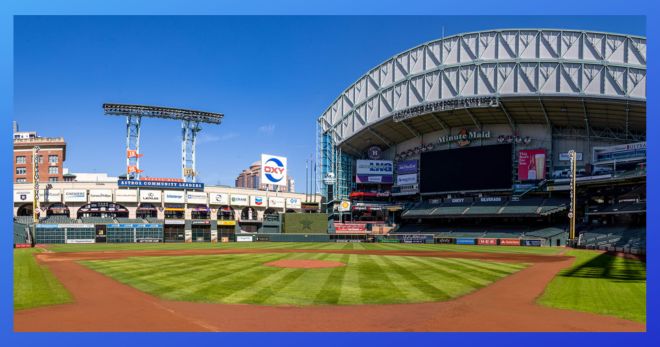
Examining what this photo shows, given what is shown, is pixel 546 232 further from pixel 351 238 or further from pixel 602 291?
pixel 602 291

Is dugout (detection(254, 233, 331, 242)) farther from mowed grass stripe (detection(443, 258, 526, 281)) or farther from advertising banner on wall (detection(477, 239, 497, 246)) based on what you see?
mowed grass stripe (detection(443, 258, 526, 281))

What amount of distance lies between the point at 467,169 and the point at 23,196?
216 ft

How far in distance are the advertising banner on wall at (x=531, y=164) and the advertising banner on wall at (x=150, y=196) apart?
54.7 meters

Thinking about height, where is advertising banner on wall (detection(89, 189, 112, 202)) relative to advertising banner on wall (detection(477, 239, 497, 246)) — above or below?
above

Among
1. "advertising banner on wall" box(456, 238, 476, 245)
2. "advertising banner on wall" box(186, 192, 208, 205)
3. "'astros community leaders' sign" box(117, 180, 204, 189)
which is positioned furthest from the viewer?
"advertising banner on wall" box(186, 192, 208, 205)

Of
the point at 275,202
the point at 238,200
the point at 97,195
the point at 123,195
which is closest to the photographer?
the point at 97,195

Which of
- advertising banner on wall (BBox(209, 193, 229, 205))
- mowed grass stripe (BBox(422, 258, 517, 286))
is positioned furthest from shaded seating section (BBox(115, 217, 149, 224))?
mowed grass stripe (BBox(422, 258, 517, 286))

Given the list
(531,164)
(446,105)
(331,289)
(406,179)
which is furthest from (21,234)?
(531,164)

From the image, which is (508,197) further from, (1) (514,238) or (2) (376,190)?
(2) (376,190)

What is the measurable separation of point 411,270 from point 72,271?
18.9 metres

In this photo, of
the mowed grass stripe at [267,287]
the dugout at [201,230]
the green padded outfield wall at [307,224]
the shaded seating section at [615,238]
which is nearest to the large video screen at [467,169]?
the shaded seating section at [615,238]

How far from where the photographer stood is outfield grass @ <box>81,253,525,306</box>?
54.4 ft

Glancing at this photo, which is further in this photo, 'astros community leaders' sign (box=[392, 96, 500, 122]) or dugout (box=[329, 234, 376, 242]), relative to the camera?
dugout (box=[329, 234, 376, 242])

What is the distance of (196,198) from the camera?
76312mm
